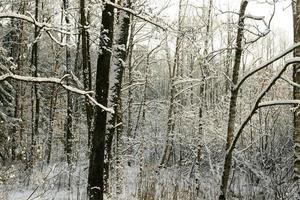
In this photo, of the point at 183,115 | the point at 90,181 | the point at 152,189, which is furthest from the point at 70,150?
the point at 90,181

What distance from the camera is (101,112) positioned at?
6238mm

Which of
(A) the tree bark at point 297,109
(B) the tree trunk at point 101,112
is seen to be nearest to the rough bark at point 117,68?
(B) the tree trunk at point 101,112

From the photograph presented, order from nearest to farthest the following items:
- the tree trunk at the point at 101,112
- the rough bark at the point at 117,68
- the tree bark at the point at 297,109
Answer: the tree trunk at the point at 101,112, the tree bark at the point at 297,109, the rough bark at the point at 117,68

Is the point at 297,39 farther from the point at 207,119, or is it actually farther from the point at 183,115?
the point at 183,115

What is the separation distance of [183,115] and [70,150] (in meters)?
4.80

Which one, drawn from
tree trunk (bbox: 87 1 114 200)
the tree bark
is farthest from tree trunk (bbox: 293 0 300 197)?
tree trunk (bbox: 87 1 114 200)

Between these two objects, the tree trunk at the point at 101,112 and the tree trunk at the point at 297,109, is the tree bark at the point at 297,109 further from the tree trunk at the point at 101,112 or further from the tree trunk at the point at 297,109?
the tree trunk at the point at 101,112

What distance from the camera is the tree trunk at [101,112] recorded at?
6.14m

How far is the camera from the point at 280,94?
24.4 metres

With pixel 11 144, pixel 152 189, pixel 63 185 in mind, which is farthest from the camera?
pixel 11 144

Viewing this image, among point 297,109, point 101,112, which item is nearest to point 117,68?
point 101,112

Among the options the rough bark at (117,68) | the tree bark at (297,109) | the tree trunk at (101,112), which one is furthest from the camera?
the rough bark at (117,68)

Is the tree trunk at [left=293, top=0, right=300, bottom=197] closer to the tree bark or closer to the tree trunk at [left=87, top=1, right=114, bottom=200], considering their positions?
the tree bark

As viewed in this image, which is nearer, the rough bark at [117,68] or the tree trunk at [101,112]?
the tree trunk at [101,112]
